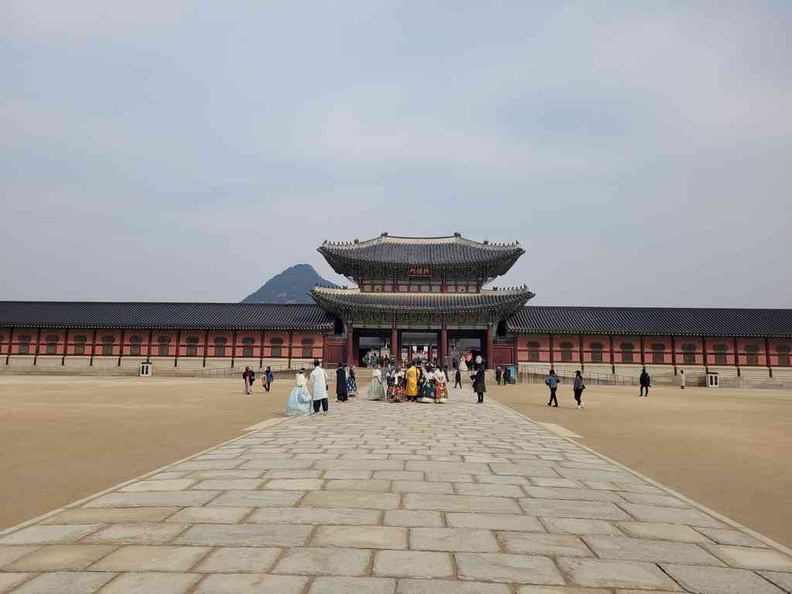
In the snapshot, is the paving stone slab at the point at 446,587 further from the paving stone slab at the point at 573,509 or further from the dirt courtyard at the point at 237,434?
the dirt courtyard at the point at 237,434

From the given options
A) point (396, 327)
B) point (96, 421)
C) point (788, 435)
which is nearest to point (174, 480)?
point (96, 421)

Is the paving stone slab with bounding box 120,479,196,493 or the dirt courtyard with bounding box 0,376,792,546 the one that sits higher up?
the paving stone slab with bounding box 120,479,196,493

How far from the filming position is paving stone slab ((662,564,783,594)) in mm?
3062

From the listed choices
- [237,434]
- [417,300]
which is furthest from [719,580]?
[417,300]

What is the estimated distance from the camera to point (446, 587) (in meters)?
2.98

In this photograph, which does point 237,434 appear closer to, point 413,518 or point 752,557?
point 413,518

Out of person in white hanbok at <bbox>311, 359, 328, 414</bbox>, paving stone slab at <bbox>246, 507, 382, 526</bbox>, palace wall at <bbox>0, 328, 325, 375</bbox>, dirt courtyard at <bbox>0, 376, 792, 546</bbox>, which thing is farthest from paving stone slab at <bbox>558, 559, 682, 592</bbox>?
palace wall at <bbox>0, 328, 325, 375</bbox>

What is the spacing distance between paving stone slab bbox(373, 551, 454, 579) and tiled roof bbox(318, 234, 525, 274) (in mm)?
33882

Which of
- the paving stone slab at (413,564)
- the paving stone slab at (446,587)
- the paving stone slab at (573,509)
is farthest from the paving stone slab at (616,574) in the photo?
the paving stone slab at (573,509)

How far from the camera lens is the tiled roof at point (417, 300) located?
1352 inches

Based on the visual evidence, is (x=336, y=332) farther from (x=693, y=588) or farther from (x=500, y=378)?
(x=693, y=588)

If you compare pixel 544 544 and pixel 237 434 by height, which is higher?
pixel 544 544

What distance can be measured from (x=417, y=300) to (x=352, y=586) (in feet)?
112

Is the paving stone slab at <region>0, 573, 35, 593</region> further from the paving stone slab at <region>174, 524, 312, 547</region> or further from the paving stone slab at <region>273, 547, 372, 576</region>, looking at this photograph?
the paving stone slab at <region>273, 547, 372, 576</region>
